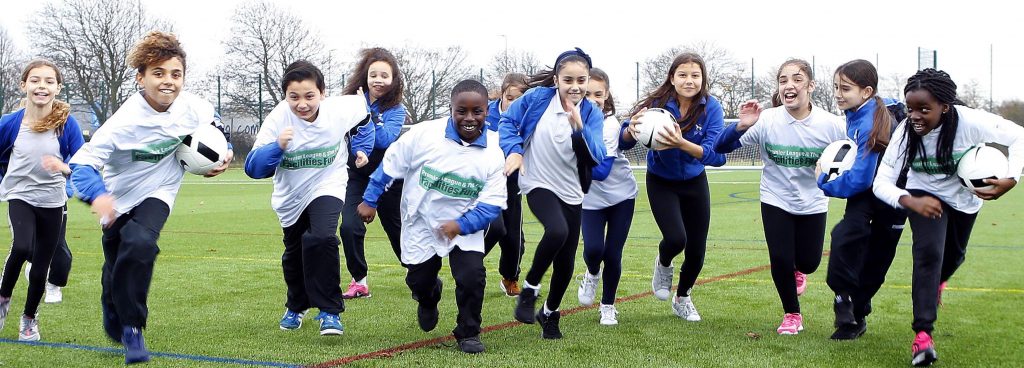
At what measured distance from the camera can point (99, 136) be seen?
18.7 feet

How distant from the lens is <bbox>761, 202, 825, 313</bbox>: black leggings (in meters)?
6.67

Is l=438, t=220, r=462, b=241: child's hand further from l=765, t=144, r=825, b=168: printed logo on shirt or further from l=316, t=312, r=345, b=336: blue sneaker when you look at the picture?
l=765, t=144, r=825, b=168: printed logo on shirt

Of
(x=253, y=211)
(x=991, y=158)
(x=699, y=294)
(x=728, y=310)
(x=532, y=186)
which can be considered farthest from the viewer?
(x=253, y=211)

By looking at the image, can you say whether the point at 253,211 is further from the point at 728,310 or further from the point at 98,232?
the point at 728,310

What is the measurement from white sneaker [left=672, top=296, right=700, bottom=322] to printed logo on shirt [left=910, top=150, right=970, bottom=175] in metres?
1.92

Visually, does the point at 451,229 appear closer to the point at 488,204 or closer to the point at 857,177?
the point at 488,204

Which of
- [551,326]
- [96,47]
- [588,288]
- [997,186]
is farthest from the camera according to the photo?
[96,47]

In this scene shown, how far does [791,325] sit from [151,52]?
163 inches

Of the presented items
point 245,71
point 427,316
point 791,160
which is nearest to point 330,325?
point 427,316

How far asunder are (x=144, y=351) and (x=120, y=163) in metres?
1.05

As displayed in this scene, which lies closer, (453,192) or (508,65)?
(453,192)

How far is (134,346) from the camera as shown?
18.2 feet

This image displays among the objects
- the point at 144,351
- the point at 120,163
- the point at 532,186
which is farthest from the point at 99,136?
the point at 532,186

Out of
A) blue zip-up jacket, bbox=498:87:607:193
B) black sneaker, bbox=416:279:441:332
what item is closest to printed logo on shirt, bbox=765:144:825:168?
blue zip-up jacket, bbox=498:87:607:193
